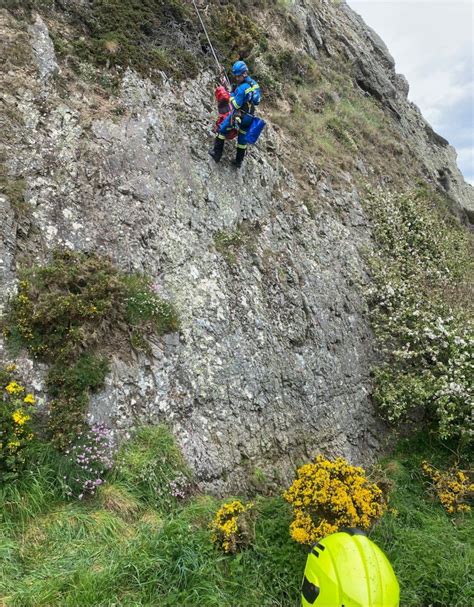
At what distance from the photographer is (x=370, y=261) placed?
10.9 metres

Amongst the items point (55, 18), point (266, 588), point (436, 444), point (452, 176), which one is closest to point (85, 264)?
point (266, 588)

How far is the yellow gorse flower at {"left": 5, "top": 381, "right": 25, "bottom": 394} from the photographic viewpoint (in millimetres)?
5332

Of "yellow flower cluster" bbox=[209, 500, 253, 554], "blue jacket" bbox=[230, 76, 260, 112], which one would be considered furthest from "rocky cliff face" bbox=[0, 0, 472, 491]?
"blue jacket" bbox=[230, 76, 260, 112]

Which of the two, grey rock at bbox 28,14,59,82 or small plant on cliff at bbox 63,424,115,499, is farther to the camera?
grey rock at bbox 28,14,59,82

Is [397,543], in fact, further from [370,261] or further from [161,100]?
[161,100]

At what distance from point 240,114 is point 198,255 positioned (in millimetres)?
3052

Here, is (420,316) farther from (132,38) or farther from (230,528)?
(132,38)

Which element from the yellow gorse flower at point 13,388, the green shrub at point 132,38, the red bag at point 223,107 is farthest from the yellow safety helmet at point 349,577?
the green shrub at point 132,38

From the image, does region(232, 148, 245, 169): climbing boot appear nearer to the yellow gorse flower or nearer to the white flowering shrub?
the white flowering shrub

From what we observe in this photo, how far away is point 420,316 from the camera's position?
32.1ft

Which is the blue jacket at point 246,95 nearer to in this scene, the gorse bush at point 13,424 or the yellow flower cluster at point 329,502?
the gorse bush at point 13,424

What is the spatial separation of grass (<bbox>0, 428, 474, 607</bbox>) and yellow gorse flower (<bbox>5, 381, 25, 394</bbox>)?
80 centimetres

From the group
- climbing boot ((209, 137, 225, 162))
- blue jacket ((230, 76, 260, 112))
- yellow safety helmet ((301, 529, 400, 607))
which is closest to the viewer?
yellow safety helmet ((301, 529, 400, 607))

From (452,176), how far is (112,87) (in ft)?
60.5
